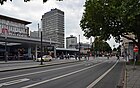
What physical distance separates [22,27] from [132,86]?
102 m

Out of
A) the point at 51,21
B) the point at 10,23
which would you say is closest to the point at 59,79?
the point at 51,21

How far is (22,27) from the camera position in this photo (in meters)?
113

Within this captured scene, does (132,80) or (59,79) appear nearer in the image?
(132,80)

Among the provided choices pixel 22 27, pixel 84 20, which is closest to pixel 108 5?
pixel 84 20

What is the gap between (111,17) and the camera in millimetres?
41000

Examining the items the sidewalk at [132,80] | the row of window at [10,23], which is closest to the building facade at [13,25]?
the row of window at [10,23]

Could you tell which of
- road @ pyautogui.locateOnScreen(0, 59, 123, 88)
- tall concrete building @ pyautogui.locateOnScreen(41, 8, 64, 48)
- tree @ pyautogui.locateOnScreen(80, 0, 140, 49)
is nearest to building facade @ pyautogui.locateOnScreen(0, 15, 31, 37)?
tall concrete building @ pyautogui.locateOnScreen(41, 8, 64, 48)

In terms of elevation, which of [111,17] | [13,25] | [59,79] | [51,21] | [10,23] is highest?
[10,23]

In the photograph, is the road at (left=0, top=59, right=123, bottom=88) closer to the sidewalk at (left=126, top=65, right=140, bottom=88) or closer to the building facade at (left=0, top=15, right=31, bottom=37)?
the sidewalk at (left=126, top=65, right=140, bottom=88)

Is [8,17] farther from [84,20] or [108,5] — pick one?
[108,5]

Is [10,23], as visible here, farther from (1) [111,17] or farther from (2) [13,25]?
(1) [111,17]

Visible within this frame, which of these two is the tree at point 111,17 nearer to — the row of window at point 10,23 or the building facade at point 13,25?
the building facade at point 13,25

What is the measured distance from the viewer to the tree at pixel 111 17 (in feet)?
124

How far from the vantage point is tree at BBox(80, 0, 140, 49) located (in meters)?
37.8
